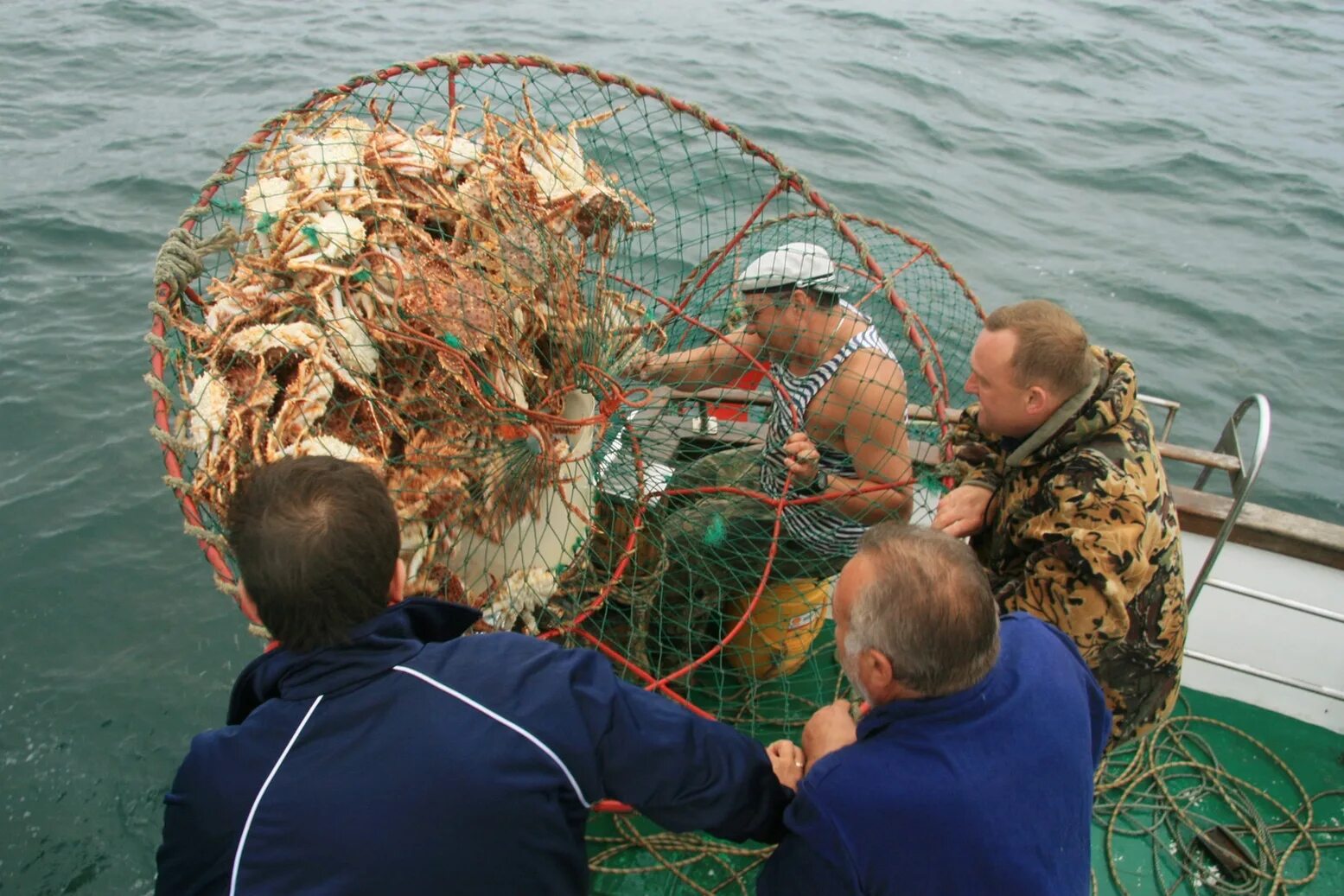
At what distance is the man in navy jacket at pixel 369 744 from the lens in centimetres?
129

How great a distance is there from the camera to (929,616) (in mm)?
1452

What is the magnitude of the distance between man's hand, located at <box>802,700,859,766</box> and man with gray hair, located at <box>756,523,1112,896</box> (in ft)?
0.67

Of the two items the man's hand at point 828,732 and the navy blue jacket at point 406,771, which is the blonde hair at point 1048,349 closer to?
the man's hand at point 828,732

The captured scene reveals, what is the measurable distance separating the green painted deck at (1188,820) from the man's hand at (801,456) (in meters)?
0.65

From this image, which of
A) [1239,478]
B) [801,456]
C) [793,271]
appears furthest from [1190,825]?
[793,271]

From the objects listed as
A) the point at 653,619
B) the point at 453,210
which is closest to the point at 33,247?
the point at 453,210

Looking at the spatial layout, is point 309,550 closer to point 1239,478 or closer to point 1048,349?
point 1048,349

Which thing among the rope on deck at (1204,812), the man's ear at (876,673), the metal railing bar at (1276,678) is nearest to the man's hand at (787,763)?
the man's ear at (876,673)

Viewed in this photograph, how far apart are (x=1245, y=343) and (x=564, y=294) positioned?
708 centimetres

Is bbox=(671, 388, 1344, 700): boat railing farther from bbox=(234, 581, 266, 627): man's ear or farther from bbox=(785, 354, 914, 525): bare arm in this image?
bbox=(234, 581, 266, 627): man's ear

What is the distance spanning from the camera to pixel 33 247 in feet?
21.4

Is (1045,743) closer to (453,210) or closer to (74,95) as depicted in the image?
(453,210)

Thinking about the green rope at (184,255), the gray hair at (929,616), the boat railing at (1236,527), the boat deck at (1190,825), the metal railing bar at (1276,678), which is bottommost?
the boat deck at (1190,825)

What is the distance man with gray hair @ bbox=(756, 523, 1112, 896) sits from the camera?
140 centimetres
